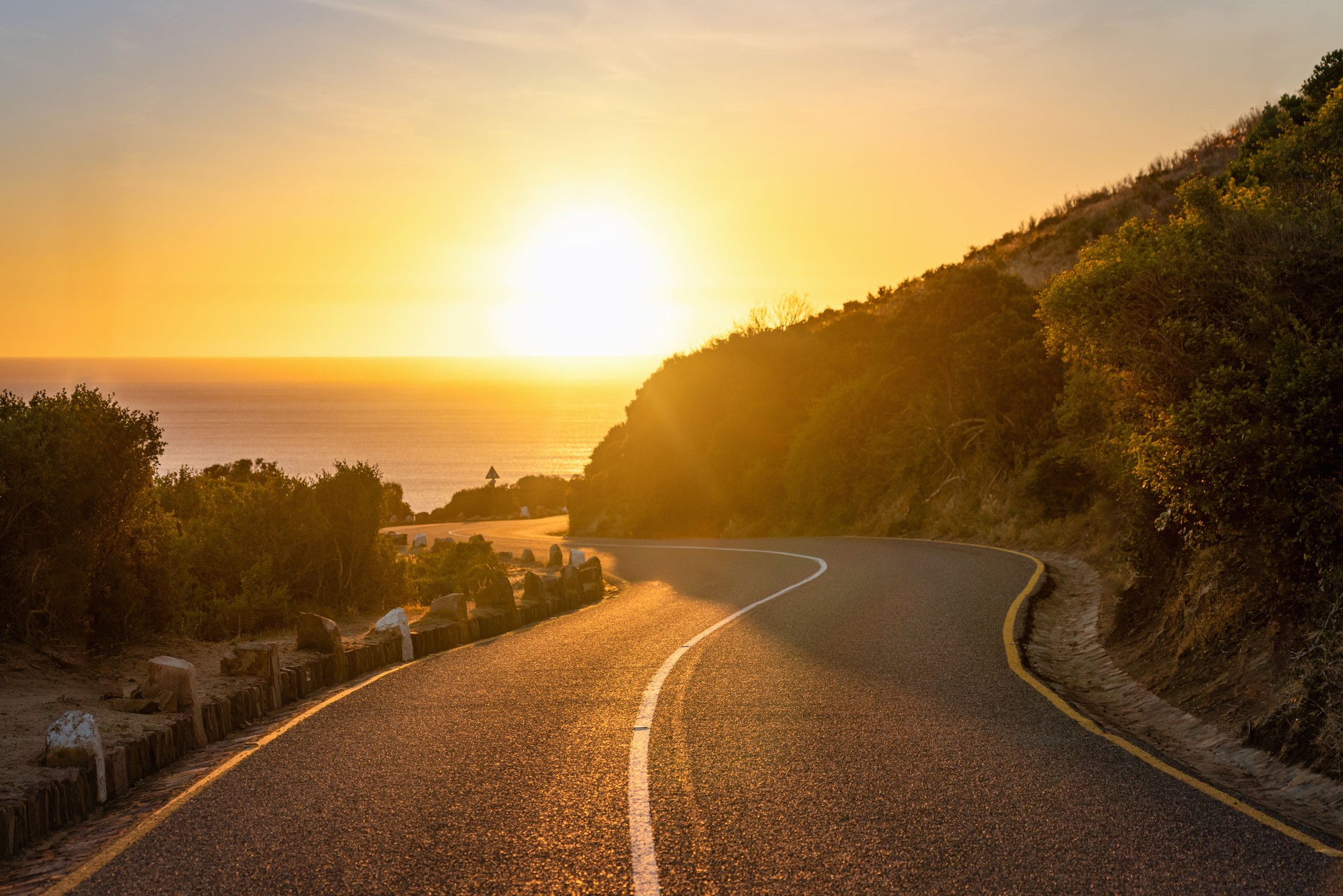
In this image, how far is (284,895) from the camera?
486 centimetres

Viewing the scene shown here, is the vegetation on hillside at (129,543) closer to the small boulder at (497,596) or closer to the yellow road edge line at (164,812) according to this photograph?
the small boulder at (497,596)

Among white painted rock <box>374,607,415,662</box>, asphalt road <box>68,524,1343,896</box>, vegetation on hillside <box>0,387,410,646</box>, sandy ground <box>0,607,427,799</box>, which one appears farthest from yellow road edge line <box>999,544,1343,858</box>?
vegetation on hillside <box>0,387,410,646</box>

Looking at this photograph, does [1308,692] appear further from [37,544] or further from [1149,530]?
[37,544]

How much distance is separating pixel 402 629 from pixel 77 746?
204 inches

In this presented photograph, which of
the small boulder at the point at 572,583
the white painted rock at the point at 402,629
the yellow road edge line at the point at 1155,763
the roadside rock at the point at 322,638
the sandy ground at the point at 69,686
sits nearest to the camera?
the yellow road edge line at the point at 1155,763

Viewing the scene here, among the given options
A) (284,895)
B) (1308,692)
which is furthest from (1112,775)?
(284,895)

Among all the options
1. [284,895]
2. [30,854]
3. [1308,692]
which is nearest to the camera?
[284,895]

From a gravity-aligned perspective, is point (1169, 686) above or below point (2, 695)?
below

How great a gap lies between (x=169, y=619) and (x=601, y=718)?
19.5 feet

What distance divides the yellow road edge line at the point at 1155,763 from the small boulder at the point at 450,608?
281 inches

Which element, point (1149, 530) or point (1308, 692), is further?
point (1149, 530)

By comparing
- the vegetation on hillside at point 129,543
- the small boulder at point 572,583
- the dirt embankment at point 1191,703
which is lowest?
the dirt embankment at point 1191,703

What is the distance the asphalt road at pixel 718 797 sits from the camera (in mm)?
5004

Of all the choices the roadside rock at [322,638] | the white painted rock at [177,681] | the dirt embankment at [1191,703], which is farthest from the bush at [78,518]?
the dirt embankment at [1191,703]
